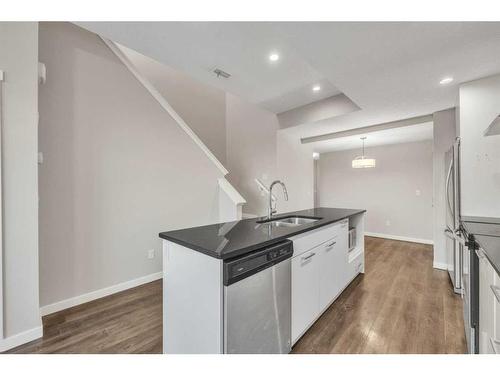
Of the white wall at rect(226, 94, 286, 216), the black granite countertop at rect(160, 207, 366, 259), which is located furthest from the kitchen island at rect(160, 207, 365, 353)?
the white wall at rect(226, 94, 286, 216)

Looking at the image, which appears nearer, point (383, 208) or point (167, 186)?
point (167, 186)

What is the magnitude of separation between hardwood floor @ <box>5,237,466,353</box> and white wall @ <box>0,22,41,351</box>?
26cm

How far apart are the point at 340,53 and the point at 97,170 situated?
268cm

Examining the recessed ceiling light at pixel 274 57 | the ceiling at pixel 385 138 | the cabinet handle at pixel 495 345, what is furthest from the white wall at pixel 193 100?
the cabinet handle at pixel 495 345

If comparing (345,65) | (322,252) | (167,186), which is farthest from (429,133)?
(167,186)

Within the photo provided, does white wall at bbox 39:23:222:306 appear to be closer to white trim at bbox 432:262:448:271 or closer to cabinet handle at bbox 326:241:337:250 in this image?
cabinet handle at bbox 326:241:337:250

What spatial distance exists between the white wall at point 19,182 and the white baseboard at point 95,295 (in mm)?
424

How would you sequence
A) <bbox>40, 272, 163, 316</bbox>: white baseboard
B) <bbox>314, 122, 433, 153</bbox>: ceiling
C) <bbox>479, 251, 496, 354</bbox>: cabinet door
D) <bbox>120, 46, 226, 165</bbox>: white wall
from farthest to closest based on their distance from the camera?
1. <bbox>120, 46, 226, 165</bbox>: white wall
2. <bbox>314, 122, 433, 153</bbox>: ceiling
3. <bbox>40, 272, 163, 316</bbox>: white baseboard
4. <bbox>479, 251, 496, 354</bbox>: cabinet door

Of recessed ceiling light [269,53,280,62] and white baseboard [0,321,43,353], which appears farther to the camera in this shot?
recessed ceiling light [269,53,280,62]

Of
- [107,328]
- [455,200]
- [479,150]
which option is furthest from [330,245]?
[107,328]

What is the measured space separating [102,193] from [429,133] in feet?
17.7

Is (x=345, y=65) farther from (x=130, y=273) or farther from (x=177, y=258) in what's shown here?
(x=130, y=273)

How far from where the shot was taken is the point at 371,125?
3846 mm

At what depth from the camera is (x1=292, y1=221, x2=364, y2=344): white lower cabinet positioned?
154 centimetres
